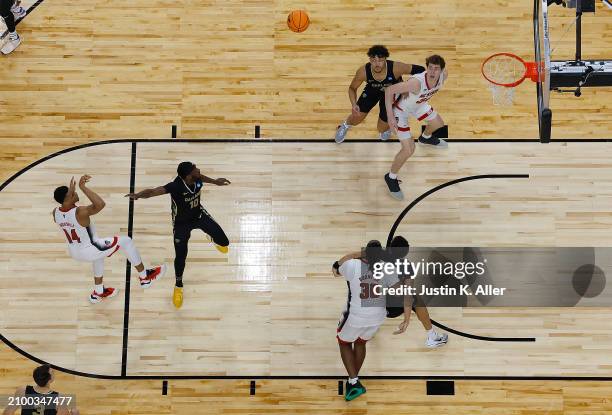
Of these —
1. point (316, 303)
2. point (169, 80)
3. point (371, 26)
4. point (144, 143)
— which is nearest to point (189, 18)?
point (169, 80)

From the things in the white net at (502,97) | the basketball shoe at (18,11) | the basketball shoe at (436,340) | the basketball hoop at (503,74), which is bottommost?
the basketball shoe at (436,340)

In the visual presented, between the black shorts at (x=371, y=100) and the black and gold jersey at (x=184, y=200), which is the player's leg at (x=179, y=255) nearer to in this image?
the black and gold jersey at (x=184, y=200)

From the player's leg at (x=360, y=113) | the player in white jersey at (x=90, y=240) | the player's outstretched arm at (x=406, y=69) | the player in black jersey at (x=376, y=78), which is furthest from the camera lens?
the player's leg at (x=360, y=113)

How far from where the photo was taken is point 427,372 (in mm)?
6922

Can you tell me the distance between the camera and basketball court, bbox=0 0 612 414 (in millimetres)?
6926

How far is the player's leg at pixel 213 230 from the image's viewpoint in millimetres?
6664

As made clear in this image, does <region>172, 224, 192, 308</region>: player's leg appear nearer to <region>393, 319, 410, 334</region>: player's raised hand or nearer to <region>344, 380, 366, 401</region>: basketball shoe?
<region>344, 380, 366, 401</region>: basketball shoe

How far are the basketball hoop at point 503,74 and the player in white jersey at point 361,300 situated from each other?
2.68m

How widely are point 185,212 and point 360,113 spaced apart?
88.0 inches

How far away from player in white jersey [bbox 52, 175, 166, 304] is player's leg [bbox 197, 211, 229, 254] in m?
0.76

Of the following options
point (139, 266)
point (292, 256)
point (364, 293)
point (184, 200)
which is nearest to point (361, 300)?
point (364, 293)

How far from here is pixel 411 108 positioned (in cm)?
684

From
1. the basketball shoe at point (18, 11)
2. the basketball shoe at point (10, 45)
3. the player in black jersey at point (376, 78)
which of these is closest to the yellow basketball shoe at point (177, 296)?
the player in black jersey at point (376, 78)

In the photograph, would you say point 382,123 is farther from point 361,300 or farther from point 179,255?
point 179,255
